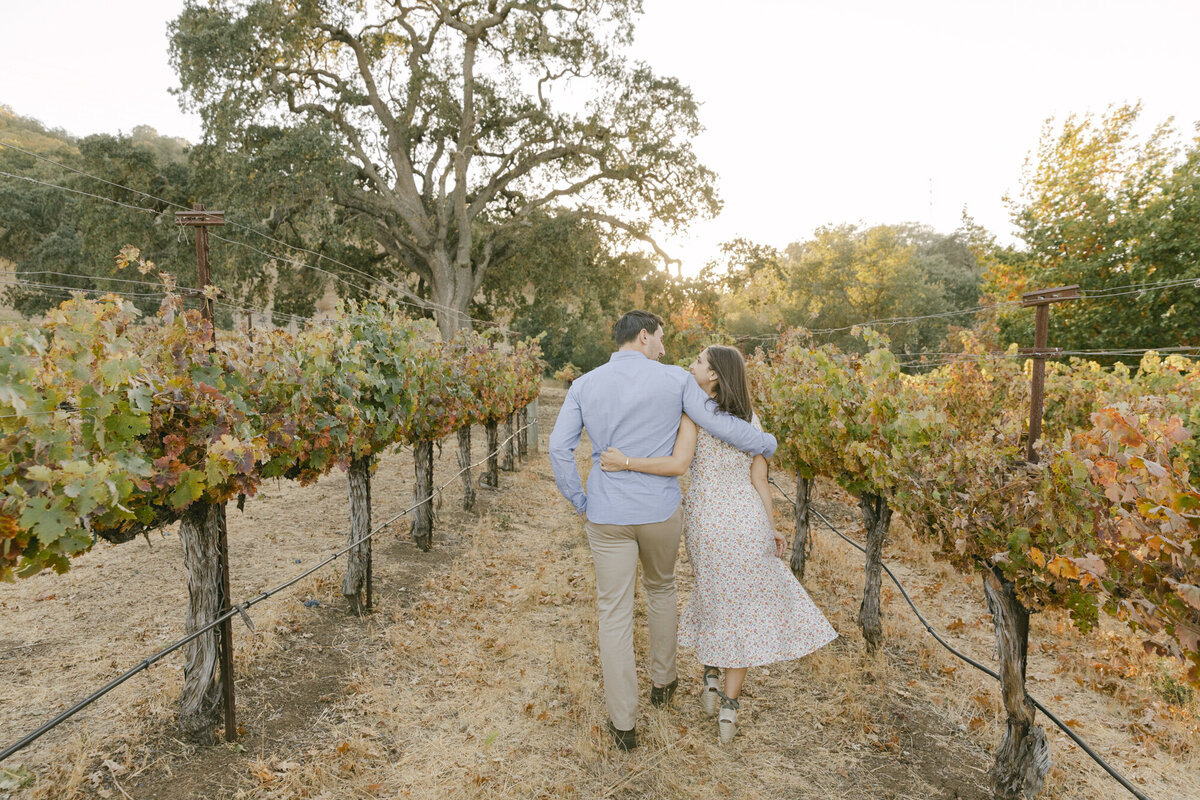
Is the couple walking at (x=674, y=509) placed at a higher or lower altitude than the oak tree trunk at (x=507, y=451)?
higher

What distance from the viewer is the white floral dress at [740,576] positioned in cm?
344

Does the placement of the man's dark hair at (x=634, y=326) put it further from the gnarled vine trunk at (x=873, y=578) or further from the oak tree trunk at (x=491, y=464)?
the oak tree trunk at (x=491, y=464)

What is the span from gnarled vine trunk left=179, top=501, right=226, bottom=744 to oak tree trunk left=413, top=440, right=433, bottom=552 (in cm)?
366

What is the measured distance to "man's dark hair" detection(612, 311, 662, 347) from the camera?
131 inches

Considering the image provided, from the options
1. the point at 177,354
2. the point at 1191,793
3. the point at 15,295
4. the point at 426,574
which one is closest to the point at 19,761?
the point at 177,354

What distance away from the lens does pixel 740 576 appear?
3.46 meters

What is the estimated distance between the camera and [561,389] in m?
32.7

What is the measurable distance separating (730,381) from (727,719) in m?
1.95

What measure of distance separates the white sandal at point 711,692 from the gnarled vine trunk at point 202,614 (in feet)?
9.34

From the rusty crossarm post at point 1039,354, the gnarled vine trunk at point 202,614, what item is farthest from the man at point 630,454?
the gnarled vine trunk at point 202,614

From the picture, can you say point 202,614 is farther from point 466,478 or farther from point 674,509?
point 466,478

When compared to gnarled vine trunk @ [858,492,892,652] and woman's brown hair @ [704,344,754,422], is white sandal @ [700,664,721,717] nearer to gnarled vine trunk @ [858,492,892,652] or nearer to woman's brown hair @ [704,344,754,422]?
woman's brown hair @ [704,344,754,422]

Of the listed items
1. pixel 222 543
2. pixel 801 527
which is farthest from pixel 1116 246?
pixel 222 543

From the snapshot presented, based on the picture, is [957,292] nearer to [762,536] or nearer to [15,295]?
[762,536]
